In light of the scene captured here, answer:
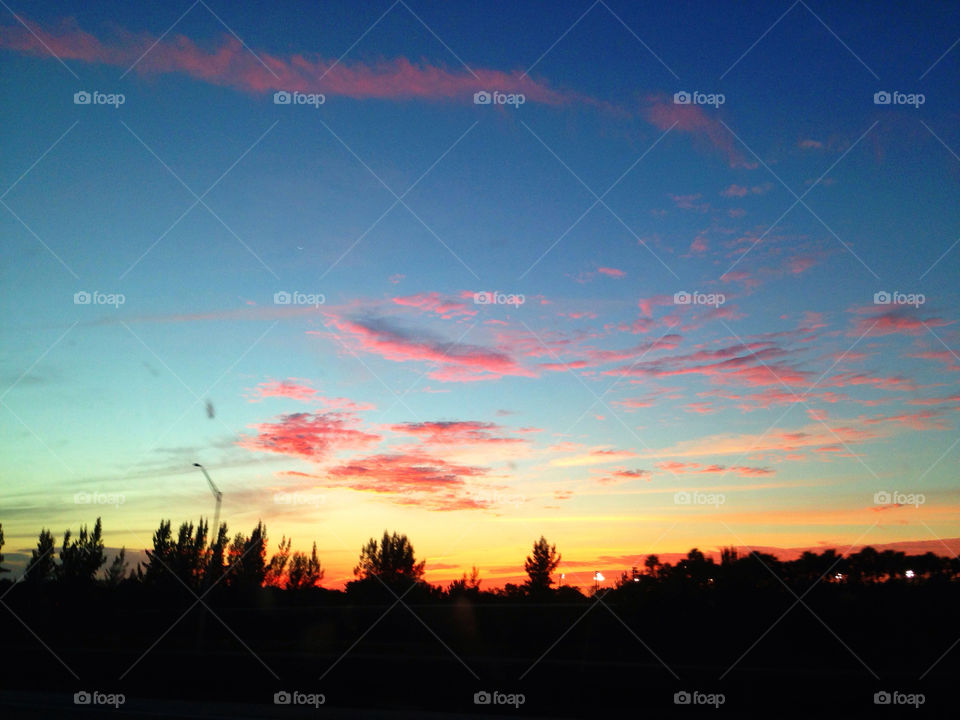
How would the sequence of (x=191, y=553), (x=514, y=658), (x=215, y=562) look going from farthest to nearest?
1. (x=191, y=553)
2. (x=215, y=562)
3. (x=514, y=658)

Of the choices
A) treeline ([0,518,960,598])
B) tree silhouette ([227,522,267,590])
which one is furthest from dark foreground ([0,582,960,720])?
tree silhouette ([227,522,267,590])

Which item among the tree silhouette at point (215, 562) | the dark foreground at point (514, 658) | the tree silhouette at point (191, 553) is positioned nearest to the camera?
the dark foreground at point (514, 658)

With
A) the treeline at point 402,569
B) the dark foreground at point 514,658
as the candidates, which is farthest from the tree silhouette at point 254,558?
the dark foreground at point 514,658

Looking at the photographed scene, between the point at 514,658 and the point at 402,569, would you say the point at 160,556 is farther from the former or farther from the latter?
the point at 514,658

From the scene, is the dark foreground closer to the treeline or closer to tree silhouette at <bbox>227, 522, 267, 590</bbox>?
the treeline

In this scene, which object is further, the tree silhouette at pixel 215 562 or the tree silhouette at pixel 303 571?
the tree silhouette at pixel 303 571

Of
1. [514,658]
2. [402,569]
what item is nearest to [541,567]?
[402,569]

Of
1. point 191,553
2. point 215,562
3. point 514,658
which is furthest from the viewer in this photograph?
point 191,553

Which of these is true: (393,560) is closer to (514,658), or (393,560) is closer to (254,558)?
(254,558)

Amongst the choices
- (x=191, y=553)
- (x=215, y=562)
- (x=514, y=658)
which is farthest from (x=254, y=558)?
(x=514, y=658)

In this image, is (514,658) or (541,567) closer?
(514,658)

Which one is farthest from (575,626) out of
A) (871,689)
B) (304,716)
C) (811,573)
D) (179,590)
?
(179,590)

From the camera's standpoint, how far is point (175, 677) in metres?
19.8

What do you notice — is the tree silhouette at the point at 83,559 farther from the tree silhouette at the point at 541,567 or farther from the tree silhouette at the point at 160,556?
the tree silhouette at the point at 541,567
